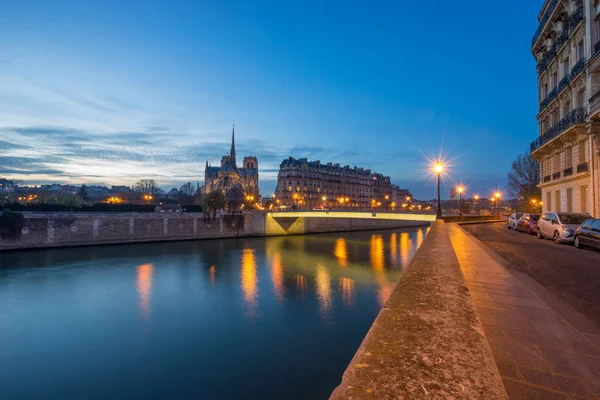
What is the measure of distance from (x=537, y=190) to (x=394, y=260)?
95.2 feet

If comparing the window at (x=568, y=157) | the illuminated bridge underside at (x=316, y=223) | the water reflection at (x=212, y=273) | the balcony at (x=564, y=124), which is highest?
the balcony at (x=564, y=124)

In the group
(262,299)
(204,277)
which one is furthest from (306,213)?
(262,299)

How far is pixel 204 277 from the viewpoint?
24578 mm

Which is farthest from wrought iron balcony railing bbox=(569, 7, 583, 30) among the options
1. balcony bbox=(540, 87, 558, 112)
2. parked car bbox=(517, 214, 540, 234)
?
parked car bbox=(517, 214, 540, 234)

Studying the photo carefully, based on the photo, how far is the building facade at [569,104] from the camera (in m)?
19.6

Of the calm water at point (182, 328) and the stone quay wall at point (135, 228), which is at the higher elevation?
the stone quay wall at point (135, 228)

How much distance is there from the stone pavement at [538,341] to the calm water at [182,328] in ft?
18.4

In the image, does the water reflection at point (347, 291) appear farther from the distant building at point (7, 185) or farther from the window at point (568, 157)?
the distant building at point (7, 185)

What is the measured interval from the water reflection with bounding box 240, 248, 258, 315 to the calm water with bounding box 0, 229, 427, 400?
82 mm

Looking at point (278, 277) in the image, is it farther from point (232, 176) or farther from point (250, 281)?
point (232, 176)

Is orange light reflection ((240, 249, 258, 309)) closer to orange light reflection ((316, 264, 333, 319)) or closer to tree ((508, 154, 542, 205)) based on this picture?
orange light reflection ((316, 264, 333, 319))

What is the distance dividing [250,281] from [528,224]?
19.6 m

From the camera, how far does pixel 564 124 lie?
22828mm

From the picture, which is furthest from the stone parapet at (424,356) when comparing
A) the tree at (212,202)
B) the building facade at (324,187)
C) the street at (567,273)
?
the building facade at (324,187)
